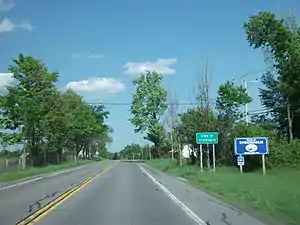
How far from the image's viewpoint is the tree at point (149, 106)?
9962 centimetres

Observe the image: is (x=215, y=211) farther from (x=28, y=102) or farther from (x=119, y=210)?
(x=28, y=102)

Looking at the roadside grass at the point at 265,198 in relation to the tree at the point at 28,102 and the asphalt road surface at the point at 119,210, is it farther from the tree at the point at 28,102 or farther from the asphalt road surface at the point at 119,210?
the tree at the point at 28,102

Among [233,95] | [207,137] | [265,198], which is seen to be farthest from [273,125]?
[265,198]

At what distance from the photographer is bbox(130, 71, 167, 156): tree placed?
9962 cm

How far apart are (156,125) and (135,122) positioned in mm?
4471

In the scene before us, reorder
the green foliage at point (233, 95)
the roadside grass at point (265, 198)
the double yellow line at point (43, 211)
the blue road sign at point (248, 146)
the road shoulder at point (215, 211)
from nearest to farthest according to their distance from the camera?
1. the road shoulder at point (215, 211)
2. the double yellow line at point (43, 211)
3. the roadside grass at point (265, 198)
4. the blue road sign at point (248, 146)
5. the green foliage at point (233, 95)

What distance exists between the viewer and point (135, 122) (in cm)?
10125

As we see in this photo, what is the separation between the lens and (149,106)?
100562 mm

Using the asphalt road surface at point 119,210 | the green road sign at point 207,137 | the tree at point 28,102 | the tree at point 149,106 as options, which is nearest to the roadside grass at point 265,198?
the asphalt road surface at point 119,210

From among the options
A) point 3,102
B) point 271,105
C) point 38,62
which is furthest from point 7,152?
point 271,105

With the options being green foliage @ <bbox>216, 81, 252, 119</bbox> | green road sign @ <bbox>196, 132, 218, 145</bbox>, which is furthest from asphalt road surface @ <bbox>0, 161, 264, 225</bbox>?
green foliage @ <bbox>216, 81, 252, 119</bbox>

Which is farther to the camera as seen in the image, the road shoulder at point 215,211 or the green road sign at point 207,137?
the green road sign at point 207,137

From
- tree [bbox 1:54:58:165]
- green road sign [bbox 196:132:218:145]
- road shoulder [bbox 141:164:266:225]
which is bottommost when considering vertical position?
road shoulder [bbox 141:164:266:225]

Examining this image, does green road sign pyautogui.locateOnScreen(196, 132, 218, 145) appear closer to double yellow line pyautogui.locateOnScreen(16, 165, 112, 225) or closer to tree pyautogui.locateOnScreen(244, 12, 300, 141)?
tree pyautogui.locateOnScreen(244, 12, 300, 141)
